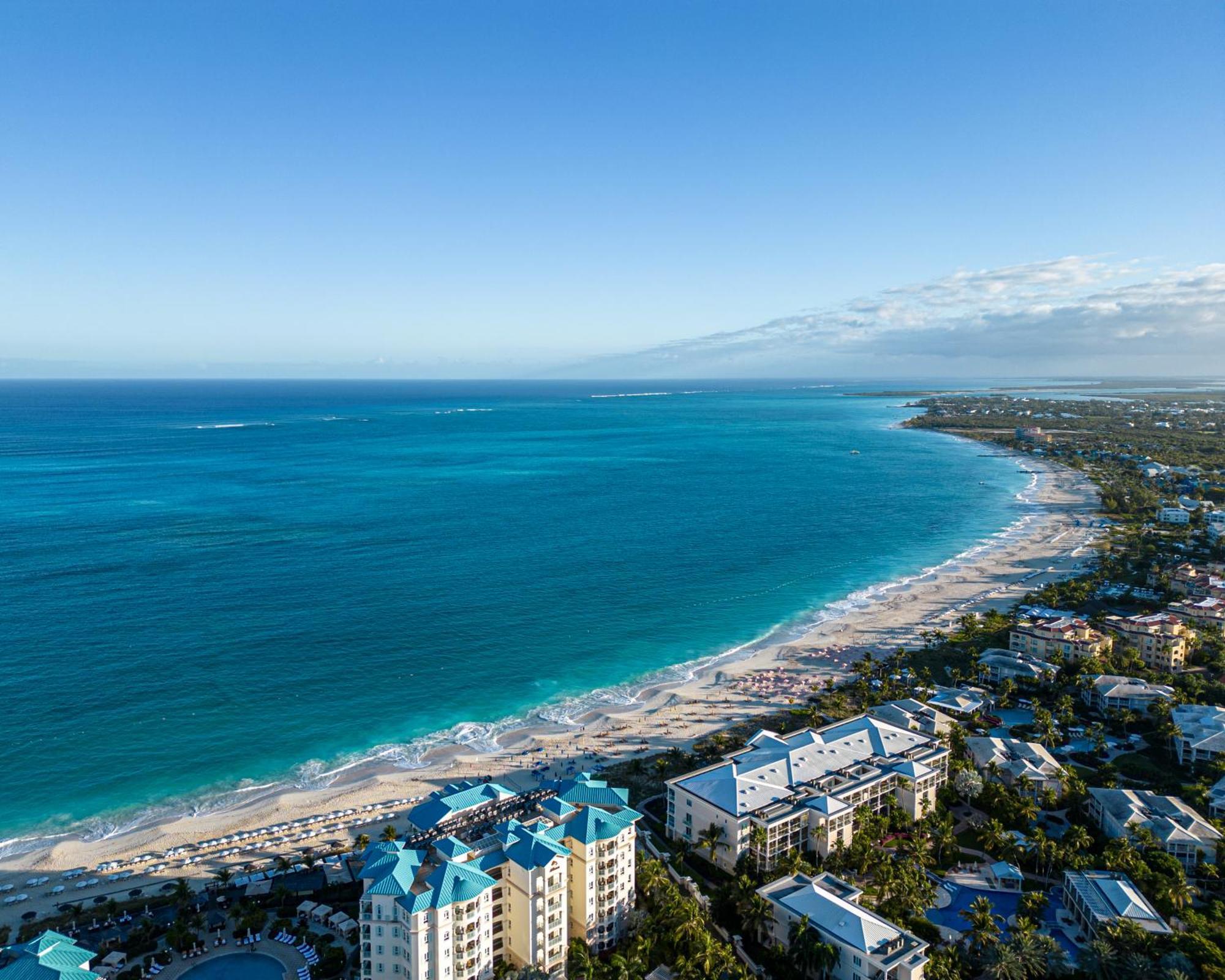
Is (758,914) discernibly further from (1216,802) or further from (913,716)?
(1216,802)

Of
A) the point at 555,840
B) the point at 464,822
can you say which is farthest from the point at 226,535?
the point at 555,840

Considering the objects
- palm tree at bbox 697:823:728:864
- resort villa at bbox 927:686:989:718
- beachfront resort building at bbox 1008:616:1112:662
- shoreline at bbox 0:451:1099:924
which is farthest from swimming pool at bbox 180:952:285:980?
beachfront resort building at bbox 1008:616:1112:662

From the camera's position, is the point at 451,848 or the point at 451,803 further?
the point at 451,803

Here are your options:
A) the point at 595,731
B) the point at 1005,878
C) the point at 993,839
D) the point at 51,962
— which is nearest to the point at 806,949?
the point at 1005,878

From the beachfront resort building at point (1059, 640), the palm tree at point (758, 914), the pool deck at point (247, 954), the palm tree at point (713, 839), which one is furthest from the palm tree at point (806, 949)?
the beachfront resort building at point (1059, 640)

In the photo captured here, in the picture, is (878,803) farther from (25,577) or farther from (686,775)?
(25,577)
